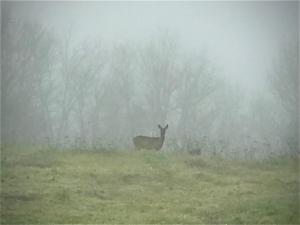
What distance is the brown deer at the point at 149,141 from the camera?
5.75m

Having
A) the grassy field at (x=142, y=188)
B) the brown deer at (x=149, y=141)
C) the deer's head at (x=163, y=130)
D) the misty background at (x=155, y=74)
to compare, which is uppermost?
the misty background at (x=155, y=74)

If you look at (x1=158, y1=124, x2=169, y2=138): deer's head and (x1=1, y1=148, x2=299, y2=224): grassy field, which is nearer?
(x1=1, y1=148, x2=299, y2=224): grassy field

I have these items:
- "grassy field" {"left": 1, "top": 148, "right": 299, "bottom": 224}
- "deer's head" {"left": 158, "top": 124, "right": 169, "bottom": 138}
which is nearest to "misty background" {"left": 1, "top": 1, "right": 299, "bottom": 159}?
"deer's head" {"left": 158, "top": 124, "right": 169, "bottom": 138}

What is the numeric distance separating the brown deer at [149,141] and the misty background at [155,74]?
65 millimetres

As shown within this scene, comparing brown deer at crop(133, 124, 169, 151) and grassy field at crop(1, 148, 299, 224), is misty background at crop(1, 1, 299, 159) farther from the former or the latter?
grassy field at crop(1, 148, 299, 224)

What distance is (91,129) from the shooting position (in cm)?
578

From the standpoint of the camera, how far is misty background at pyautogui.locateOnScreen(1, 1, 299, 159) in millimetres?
5695

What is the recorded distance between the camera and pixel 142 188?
17.8ft

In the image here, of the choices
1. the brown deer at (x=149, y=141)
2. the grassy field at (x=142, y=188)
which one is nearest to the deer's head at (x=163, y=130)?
the brown deer at (x=149, y=141)

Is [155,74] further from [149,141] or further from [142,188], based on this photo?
[142,188]

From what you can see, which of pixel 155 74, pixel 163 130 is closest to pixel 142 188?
pixel 163 130

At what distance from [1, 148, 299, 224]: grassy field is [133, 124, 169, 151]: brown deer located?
95 mm

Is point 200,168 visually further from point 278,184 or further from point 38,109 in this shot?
point 38,109

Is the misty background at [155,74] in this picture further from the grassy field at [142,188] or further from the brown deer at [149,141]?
the grassy field at [142,188]
